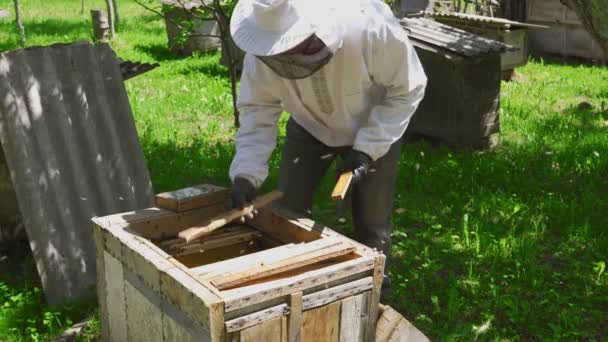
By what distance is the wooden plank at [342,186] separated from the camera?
3.32 meters

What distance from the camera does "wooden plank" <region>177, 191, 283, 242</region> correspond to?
10.5ft

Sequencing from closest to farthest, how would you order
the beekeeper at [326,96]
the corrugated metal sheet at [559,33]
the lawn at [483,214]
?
the beekeeper at [326,96] → the lawn at [483,214] → the corrugated metal sheet at [559,33]

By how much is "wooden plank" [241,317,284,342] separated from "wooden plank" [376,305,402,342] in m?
0.68

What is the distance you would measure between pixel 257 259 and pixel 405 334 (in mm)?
886

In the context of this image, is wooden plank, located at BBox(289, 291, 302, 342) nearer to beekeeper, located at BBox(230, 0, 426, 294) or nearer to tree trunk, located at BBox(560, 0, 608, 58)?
beekeeper, located at BBox(230, 0, 426, 294)

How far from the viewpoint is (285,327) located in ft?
9.18

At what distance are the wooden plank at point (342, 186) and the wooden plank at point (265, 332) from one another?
743 millimetres

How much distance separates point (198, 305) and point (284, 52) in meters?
1.15

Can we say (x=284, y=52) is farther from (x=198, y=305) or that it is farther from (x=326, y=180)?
(x=326, y=180)

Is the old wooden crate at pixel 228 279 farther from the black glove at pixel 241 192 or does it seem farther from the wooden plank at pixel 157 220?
the black glove at pixel 241 192

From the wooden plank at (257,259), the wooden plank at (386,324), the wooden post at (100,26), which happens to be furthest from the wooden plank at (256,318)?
the wooden post at (100,26)

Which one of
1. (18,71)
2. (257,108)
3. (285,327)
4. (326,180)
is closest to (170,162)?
(326,180)

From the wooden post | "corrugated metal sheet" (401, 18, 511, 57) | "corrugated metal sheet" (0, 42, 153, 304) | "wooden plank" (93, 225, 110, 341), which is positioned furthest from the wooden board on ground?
the wooden post

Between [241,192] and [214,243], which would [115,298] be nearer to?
[214,243]
